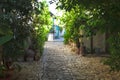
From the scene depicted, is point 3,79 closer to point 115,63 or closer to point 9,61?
point 9,61

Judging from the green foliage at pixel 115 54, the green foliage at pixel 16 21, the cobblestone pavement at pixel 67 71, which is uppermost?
the green foliage at pixel 16 21

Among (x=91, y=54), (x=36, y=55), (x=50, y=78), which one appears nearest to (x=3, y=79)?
(x=50, y=78)

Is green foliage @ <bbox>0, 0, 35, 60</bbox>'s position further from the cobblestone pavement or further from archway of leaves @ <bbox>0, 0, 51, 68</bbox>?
the cobblestone pavement

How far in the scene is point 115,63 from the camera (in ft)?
18.9

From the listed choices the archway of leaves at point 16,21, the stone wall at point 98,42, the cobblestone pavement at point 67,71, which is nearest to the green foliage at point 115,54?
the cobblestone pavement at point 67,71

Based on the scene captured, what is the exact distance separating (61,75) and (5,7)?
2378 millimetres

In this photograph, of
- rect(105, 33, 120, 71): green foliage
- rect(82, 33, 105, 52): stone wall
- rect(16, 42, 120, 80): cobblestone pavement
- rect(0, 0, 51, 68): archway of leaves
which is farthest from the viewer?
rect(82, 33, 105, 52): stone wall

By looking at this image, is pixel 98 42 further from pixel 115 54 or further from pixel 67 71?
pixel 115 54

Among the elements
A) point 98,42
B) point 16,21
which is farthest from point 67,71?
point 98,42

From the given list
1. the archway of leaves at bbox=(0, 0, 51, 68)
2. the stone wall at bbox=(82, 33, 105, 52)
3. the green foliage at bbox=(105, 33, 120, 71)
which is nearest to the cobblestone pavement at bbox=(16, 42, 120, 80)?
the archway of leaves at bbox=(0, 0, 51, 68)

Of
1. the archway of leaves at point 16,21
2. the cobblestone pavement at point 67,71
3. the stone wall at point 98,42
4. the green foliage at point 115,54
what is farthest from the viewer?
the stone wall at point 98,42

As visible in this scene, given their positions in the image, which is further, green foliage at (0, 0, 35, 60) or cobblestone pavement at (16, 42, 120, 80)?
cobblestone pavement at (16, 42, 120, 80)

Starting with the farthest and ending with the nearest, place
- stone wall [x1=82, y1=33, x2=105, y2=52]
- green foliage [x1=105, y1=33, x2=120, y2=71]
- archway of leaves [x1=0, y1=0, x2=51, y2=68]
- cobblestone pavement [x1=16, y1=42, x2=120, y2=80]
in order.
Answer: stone wall [x1=82, y1=33, x2=105, y2=52] < cobblestone pavement [x1=16, y1=42, x2=120, y2=80] < archway of leaves [x1=0, y1=0, x2=51, y2=68] < green foliage [x1=105, y1=33, x2=120, y2=71]

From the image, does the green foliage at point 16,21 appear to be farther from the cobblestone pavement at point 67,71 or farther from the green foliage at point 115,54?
the green foliage at point 115,54
